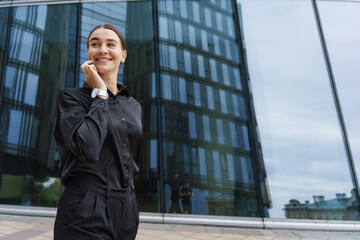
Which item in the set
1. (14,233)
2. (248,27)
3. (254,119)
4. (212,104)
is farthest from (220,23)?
(14,233)

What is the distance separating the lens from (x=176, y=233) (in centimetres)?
413

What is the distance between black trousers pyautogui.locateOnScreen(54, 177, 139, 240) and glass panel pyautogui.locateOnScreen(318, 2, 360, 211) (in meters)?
5.68

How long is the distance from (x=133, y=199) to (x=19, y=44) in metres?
7.02

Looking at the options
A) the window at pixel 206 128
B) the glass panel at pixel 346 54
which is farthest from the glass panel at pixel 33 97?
the glass panel at pixel 346 54

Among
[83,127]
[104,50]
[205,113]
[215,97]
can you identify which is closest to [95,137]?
[83,127]

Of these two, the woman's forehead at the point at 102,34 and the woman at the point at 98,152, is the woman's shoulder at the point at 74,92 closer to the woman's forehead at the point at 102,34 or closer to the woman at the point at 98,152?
the woman at the point at 98,152

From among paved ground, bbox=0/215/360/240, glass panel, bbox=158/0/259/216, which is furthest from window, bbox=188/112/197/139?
paved ground, bbox=0/215/360/240

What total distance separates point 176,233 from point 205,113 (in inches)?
108

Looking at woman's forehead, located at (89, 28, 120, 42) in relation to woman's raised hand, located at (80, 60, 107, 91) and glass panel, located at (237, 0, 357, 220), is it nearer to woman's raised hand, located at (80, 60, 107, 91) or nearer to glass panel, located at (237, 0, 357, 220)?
woman's raised hand, located at (80, 60, 107, 91)

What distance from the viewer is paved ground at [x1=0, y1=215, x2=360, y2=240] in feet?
12.2

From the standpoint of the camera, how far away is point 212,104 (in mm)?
6023

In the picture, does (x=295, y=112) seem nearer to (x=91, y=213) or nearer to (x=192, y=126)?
(x=192, y=126)

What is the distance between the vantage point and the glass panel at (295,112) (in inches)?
206

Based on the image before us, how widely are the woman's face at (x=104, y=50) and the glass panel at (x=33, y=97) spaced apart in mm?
5240
